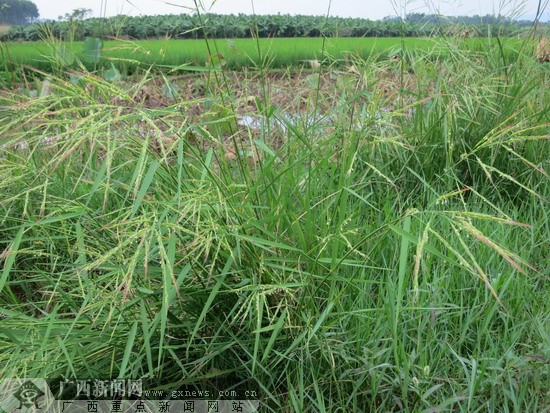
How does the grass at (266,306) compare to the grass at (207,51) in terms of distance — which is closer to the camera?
the grass at (266,306)

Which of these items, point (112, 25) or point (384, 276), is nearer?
point (384, 276)

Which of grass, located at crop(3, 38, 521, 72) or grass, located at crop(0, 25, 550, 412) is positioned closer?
grass, located at crop(0, 25, 550, 412)

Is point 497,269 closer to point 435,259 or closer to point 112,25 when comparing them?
point 435,259

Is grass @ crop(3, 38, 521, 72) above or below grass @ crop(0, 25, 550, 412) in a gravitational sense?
above

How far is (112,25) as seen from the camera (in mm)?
3182

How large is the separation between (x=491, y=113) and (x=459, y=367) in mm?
1371

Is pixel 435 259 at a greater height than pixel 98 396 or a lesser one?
greater

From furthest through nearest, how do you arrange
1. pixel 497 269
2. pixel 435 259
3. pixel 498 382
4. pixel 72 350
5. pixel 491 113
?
pixel 491 113, pixel 435 259, pixel 497 269, pixel 72 350, pixel 498 382

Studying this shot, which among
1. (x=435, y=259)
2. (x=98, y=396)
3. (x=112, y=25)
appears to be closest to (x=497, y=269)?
(x=435, y=259)

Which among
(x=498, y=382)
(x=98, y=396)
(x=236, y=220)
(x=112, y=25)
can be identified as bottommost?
(x=98, y=396)

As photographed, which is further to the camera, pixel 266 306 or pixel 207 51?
pixel 207 51

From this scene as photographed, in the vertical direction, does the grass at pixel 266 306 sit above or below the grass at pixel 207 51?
below

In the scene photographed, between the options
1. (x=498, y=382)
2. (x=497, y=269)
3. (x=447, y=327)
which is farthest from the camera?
(x=497, y=269)

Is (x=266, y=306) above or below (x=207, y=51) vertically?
below
